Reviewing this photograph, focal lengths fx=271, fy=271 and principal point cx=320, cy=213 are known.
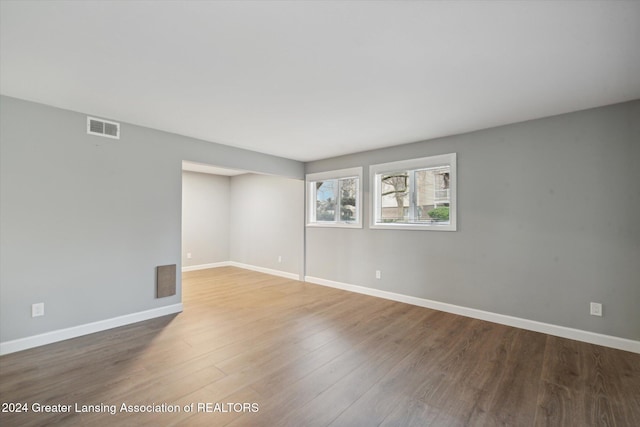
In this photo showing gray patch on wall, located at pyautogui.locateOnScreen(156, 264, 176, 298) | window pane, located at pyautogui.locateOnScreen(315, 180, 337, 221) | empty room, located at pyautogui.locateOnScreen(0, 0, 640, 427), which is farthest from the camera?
window pane, located at pyautogui.locateOnScreen(315, 180, 337, 221)

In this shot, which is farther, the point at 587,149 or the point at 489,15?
the point at 587,149

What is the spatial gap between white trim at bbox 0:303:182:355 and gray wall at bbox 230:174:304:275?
2.60m

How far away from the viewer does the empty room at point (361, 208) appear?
176cm

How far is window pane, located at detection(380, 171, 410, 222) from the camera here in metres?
4.38

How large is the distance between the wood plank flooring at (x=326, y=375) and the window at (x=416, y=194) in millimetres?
1445

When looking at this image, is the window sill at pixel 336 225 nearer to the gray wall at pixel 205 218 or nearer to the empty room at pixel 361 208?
the empty room at pixel 361 208

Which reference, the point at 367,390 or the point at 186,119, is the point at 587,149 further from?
the point at 186,119

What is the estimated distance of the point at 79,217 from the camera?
9.96ft

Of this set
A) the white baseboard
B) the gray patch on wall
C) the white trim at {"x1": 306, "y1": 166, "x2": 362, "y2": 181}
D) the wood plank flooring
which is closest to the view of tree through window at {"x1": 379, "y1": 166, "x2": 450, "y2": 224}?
the white trim at {"x1": 306, "y1": 166, "x2": 362, "y2": 181}

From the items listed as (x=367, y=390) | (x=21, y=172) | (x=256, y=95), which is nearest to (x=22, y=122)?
(x=21, y=172)

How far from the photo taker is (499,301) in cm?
344

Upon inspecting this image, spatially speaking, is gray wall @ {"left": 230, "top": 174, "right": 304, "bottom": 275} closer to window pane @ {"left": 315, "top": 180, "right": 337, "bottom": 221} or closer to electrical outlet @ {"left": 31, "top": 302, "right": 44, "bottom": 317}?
window pane @ {"left": 315, "top": 180, "right": 337, "bottom": 221}

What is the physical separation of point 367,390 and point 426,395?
0.44 m

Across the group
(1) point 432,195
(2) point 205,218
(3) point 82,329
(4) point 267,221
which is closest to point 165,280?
(3) point 82,329
